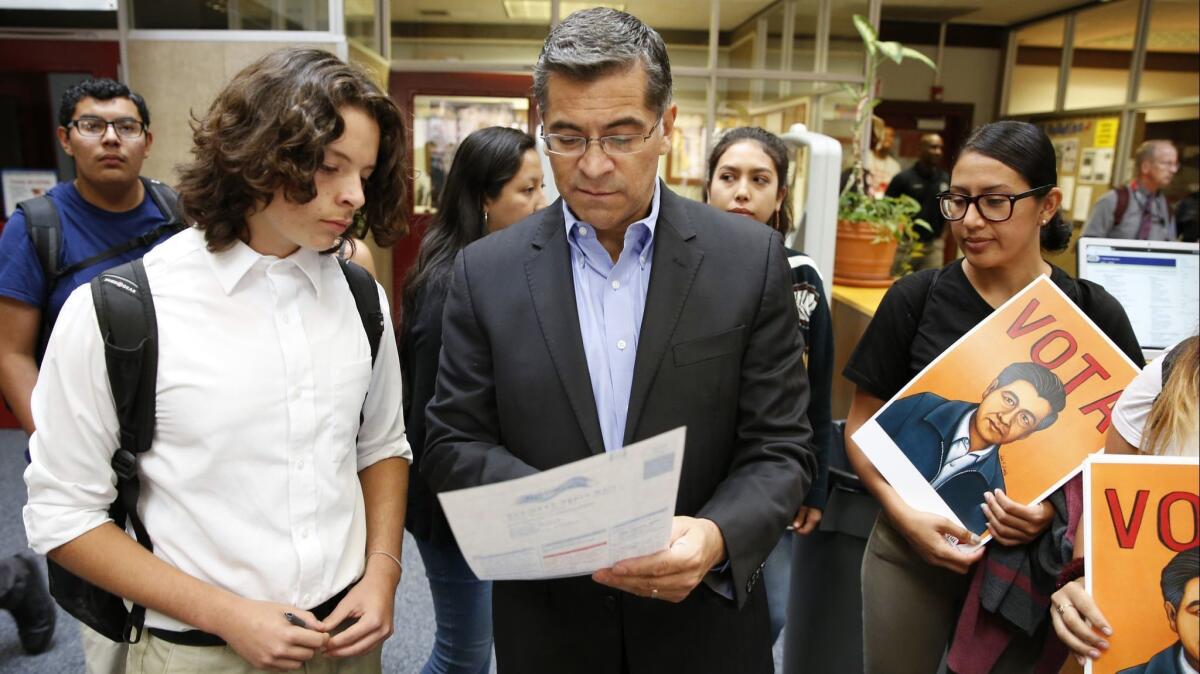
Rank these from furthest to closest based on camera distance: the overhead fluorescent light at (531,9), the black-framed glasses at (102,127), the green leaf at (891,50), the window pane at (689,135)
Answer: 1. the window pane at (689,135)
2. the overhead fluorescent light at (531,9)
3. the green leaf at (891,50)
4. the black-framed glasses at (102,127)

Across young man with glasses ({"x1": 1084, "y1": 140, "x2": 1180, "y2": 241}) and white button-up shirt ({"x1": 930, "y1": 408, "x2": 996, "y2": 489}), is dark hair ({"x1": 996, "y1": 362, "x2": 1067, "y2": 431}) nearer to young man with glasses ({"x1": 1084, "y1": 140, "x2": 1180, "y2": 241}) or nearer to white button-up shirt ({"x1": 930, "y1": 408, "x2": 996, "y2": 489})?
white button-up shirt ({"x1": 930, "y1": 408, "x2": 996, "y2": 489})

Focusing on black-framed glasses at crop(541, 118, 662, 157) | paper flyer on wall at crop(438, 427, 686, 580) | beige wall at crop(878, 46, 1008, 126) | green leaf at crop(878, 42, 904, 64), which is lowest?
paper flyer on wall at crop(438, 427, 686, 580)

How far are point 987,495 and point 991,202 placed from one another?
0.60 meters

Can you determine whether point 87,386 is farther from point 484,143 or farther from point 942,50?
point 942,50

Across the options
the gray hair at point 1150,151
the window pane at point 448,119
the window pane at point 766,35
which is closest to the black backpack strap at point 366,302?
the window pane at point 448,119

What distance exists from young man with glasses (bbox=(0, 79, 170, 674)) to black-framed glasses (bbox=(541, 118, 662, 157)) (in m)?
1.72

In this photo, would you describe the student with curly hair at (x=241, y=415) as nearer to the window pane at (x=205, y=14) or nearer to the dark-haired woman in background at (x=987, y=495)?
the dark-haired woman in background at (x=987, y=495)

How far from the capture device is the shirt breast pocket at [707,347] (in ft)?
3.84

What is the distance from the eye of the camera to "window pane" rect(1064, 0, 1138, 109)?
26.6ft

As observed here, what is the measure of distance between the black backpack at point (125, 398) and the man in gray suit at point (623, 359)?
41 cm

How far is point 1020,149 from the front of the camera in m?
1.58

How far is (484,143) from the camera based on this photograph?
2127 mm

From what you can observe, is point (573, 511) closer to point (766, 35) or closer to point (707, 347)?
point (707, 347)

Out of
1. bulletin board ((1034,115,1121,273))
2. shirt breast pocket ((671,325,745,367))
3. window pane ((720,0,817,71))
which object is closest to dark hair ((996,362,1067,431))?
shirt breast pocket ((671,325,745,367))
